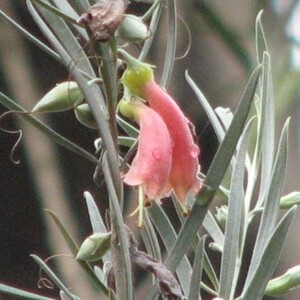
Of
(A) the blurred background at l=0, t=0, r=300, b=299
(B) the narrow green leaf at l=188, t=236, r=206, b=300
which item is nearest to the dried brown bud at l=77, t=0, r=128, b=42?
(B) the narrow green leaf at l=188, t=236, r=206, b=300

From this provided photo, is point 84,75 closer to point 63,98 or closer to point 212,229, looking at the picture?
point 63,98

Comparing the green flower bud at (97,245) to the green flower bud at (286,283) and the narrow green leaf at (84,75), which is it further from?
the green flower bud at (286,283)

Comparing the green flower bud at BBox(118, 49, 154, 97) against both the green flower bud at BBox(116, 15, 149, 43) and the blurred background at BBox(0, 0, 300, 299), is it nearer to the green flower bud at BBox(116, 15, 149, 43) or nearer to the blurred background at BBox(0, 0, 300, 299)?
the green flower bud at BBox(116, 15, 149, 43)

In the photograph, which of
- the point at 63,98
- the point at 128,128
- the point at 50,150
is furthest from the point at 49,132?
the point at 50,150

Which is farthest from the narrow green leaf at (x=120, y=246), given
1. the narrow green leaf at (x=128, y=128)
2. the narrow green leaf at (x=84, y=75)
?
the narrow green leaf at (x=128, y=128)

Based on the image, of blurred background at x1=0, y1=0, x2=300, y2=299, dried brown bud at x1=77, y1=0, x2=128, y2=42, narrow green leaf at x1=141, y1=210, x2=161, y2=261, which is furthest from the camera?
blurred background at x1=0, y1=0, x2=300, y2=299

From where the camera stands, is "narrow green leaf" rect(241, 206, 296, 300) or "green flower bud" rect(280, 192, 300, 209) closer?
"narrow green leaf" rect(241, 206, 296, 300)

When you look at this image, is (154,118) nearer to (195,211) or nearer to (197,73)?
(195,211)
